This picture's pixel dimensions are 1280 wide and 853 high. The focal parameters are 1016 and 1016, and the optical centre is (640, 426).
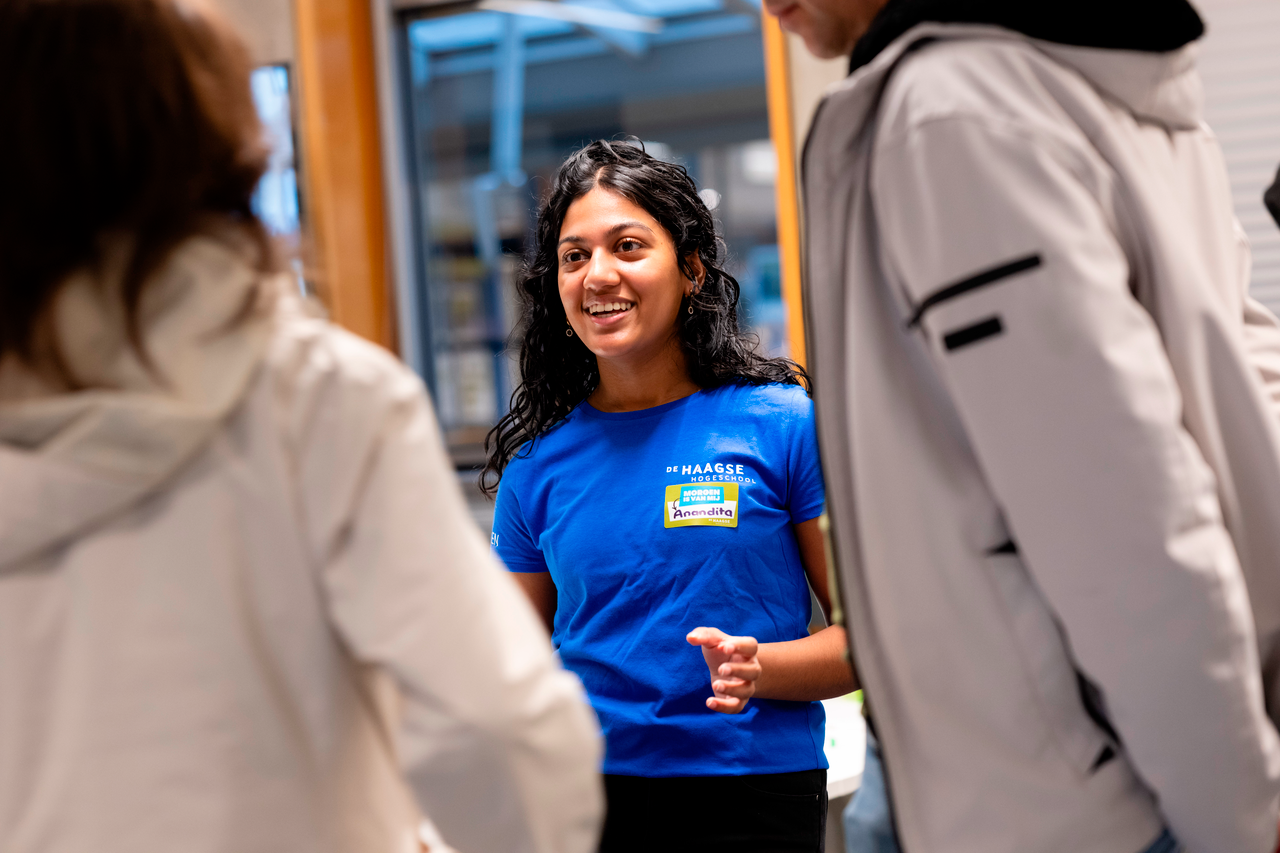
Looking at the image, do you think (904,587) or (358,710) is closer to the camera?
(358,710)

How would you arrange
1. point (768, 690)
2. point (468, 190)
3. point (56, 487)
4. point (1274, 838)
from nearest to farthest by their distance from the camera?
1. point (56, 487)
2. point (1274, 838)
3. point (768, 690)
4. point (468, 190)

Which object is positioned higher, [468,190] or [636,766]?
[468,190]

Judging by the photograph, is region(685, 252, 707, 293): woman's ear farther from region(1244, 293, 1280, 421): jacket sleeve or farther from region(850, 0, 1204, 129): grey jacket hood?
region(1244, 293, 1280, 421): jacket sleeve

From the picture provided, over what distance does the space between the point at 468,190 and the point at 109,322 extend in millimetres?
4219

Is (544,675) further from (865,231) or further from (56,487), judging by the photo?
(865,231)

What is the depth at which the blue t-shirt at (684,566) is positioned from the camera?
147 centimetres

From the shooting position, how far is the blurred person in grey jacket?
3.06ft

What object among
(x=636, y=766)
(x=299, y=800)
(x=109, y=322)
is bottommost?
(x=636, y=766)

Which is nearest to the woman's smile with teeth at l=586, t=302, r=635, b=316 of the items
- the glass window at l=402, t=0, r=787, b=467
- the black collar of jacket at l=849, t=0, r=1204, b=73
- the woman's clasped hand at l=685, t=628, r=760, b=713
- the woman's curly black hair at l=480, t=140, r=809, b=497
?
the woman's curly black hair at l=480, t=140, r=809, b=497

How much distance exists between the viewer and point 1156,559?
36.3 inches

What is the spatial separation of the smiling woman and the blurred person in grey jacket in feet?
1.24

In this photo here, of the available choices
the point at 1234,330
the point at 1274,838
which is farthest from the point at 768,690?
the point at 1234,330

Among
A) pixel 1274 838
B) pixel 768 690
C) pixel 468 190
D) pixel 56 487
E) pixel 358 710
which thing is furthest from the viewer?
pixel 468 190

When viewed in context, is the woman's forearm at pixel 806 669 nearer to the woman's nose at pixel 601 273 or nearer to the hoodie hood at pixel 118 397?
the woman's nose at pixel 601 273
